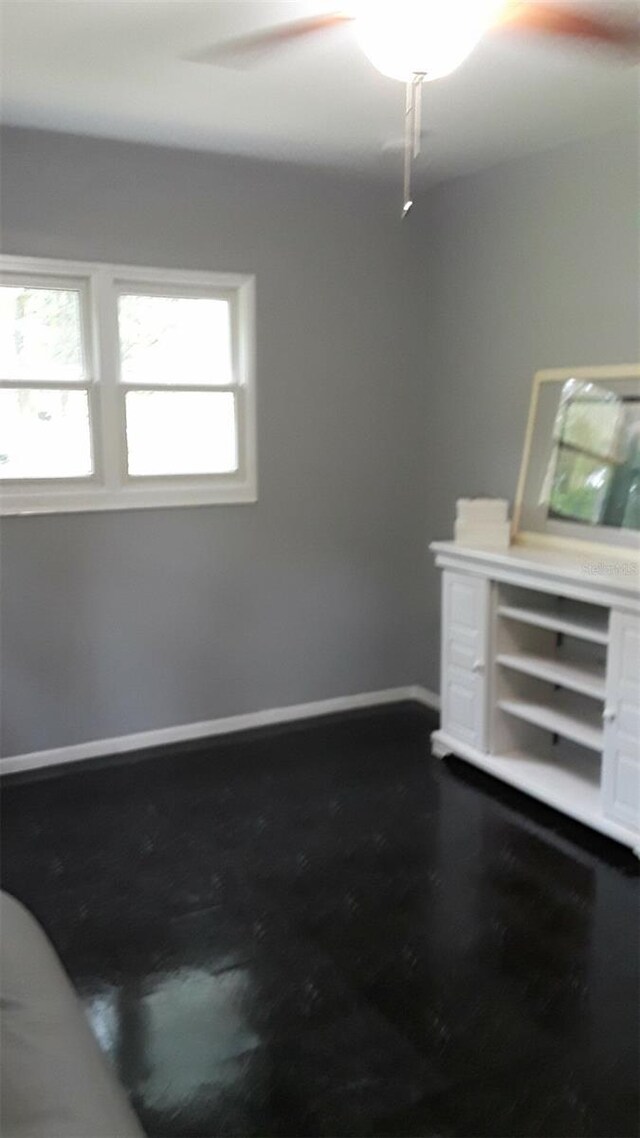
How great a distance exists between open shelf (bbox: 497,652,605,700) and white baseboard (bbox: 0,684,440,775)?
1.08 metres

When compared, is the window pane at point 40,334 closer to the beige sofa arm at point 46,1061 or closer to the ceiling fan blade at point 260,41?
the ceiling fan blade at point 260,41

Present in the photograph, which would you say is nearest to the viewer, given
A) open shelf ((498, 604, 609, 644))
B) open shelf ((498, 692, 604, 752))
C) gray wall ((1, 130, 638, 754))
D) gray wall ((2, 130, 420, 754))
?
open shelf ((498, 604, 609, 644))

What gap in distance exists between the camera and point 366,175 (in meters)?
4.11

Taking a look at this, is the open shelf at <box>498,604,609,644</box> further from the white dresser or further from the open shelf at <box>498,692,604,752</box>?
the open shelf at <box>498,692,604,752</box>

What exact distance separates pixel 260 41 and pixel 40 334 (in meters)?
1.62

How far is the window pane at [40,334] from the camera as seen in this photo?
3.64 m

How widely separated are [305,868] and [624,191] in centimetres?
276

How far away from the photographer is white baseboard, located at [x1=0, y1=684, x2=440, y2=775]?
386 cm

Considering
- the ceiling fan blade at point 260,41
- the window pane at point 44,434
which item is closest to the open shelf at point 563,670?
the window pane at point 44,434

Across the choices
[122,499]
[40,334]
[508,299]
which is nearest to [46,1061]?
[122,499]

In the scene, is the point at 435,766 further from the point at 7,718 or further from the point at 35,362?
the point at 35,362

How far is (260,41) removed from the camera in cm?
257

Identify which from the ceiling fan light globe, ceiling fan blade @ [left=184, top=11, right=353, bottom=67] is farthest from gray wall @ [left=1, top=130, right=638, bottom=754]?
the ceiling fan light globe

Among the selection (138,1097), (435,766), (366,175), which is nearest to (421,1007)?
(138,1097)
